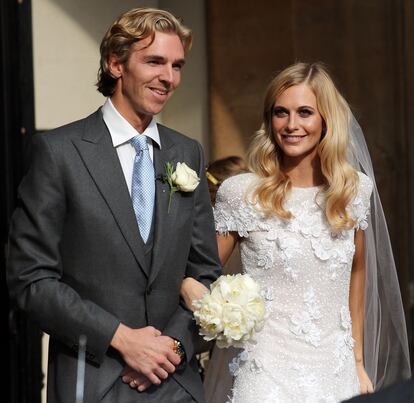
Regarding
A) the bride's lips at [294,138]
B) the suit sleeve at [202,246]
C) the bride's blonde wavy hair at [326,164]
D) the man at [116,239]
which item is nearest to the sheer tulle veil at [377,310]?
the bride's blonde wavy hair at [326,164]

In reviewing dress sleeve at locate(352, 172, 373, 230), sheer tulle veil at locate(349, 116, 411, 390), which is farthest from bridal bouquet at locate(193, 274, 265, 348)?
sheer tulle veil at locate(349, 116, 411, 390)

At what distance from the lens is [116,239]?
4.50 m

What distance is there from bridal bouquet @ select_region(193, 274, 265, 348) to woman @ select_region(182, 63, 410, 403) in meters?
0.63

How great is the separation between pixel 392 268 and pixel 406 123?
11.1ft

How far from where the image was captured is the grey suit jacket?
442 centimetres

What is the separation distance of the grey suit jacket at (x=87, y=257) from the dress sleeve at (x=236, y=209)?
78 centimetres

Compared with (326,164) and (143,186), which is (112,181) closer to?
(143,186)

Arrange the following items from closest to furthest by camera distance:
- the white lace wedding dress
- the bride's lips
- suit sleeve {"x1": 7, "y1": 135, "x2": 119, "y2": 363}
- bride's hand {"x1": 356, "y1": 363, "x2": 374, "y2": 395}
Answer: suit sleeve {"x1": 7, "y1": 135, "x2": 119, "y2": 363} < the white lace wedding dress < the bride's lips < bride's hand {"x1": 356, "y1": 363, "x2": 374, "y2": 395}

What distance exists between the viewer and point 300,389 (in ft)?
17.2

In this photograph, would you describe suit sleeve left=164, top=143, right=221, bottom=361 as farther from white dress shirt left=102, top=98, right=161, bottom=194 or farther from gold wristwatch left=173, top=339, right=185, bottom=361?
white dress shirt left=102, top=98, right=161, bottom=194

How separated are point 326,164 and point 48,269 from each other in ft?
5.00

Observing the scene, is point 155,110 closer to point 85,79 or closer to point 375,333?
point 375,333

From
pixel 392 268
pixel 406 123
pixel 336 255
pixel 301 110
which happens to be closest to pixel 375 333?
pixel 392 268

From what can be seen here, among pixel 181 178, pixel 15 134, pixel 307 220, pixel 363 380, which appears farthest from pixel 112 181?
pixel 15 134
